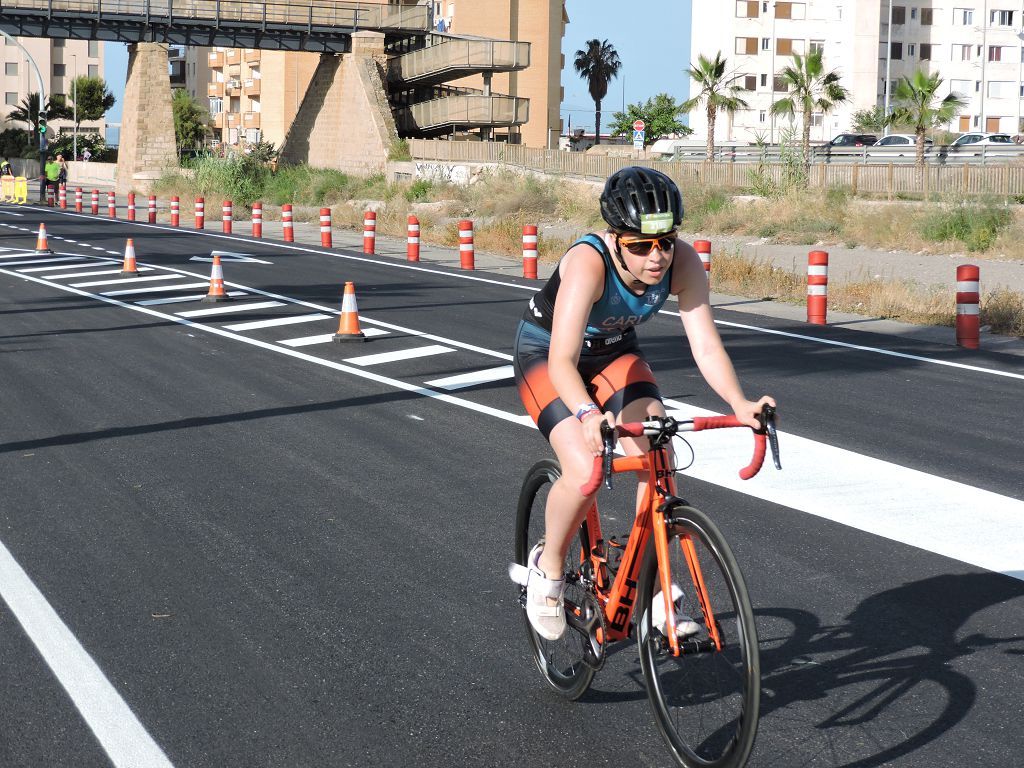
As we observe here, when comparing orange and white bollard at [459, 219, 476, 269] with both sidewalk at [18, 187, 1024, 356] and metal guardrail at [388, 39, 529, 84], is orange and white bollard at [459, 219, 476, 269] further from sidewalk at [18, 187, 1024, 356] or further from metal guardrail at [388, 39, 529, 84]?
metal guardrail at [388, 39, 529, 84]

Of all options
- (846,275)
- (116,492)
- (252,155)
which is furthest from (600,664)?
(252,155)

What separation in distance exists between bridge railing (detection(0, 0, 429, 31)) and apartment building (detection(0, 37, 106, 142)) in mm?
73947

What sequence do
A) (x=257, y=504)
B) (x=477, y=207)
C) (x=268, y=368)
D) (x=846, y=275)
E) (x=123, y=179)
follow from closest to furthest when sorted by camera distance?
(x=257, y=504)
(x=268, y=368)
(x=846, y=275)
(x=477, y=207)
(x=123, y=179)

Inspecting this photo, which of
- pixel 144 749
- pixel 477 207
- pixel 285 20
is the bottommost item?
pixel 144 749

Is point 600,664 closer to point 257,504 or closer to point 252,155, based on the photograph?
point 257,504

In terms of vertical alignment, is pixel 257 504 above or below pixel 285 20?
below

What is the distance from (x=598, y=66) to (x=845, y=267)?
99.2 m

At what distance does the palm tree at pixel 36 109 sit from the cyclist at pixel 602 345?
388ft

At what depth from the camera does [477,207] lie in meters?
42.8

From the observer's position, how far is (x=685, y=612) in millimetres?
4047

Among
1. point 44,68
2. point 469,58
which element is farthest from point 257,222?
point 44,68

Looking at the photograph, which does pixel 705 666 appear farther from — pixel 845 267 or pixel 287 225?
pixel 287 225

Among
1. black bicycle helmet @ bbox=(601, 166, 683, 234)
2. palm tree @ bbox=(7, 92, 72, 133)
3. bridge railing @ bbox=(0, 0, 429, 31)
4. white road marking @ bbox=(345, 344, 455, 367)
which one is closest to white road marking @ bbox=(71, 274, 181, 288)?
white road marking @ bbox=(345, 344, 455, 367)

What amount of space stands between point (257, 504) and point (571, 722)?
11.7ft
